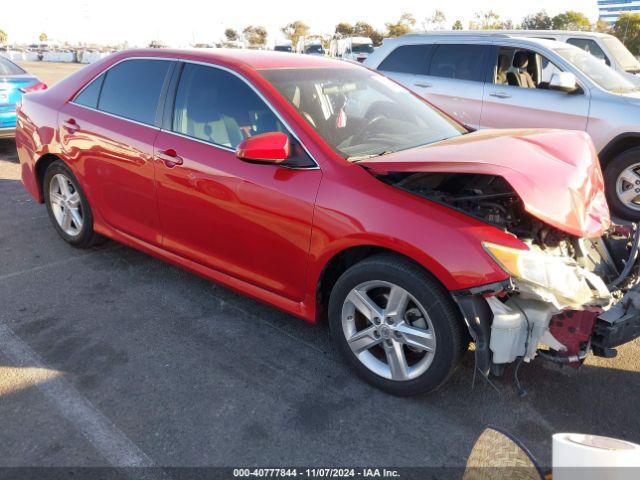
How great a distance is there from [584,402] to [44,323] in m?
3.29

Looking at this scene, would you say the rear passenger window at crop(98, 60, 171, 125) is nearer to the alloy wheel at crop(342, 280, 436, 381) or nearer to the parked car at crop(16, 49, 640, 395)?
the parked car at crop(16, 49, 640, 395)

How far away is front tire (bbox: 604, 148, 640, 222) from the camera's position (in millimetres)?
5988

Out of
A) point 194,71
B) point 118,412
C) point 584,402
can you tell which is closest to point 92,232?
point 194,71

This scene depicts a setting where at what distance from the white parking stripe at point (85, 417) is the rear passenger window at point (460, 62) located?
239 inches

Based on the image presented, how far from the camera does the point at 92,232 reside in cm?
455

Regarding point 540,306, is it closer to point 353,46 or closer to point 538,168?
point 538,168

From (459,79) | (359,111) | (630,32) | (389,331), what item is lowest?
(389,331)

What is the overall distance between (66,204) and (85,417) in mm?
2524

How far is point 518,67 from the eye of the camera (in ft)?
22.6

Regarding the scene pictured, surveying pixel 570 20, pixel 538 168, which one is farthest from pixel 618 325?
pixel 570 20

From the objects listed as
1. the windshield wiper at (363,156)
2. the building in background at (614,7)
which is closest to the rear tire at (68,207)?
the windshield wiper at (363,156)

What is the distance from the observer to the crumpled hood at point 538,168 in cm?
248

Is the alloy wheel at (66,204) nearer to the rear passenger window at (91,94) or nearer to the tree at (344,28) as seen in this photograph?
the rear passenger window at (91,94)

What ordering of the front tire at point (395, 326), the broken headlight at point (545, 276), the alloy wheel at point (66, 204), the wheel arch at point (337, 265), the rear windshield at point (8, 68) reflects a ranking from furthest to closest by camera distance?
the rear windshield at point (8, 68)
the alloy wheel at point (66, 204)
the wheel arch at point (337, 265)
the front tire at point (395, 326)
the broken headlight at point (545, 276)
